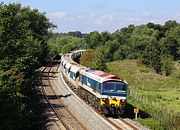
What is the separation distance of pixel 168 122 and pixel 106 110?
16.2 ft

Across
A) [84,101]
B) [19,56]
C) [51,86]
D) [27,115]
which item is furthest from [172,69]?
[27,115]

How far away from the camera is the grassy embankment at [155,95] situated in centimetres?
3382

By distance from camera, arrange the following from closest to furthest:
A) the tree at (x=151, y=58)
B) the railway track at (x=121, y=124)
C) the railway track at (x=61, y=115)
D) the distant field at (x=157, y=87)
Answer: the railway track at (x=121, y=124), the railway track at (x=61, y=115), the distant field at (x=157, y=87), the tree at (x=151, y=58)

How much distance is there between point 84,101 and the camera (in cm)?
4238

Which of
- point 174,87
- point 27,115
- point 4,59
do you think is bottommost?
point 174,87

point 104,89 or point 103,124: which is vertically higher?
point 104,89

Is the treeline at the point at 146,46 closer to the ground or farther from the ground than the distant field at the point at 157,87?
farther from the ground

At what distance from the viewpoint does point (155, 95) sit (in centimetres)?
5612

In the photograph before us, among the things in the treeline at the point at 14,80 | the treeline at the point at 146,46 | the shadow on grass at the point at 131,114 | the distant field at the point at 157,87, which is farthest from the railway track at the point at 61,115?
the treeline at the point at 146,46

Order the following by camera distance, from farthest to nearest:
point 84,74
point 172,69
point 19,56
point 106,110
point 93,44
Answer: point 93,44
point 172,69
point 84,74
point 19,56
point 106,110

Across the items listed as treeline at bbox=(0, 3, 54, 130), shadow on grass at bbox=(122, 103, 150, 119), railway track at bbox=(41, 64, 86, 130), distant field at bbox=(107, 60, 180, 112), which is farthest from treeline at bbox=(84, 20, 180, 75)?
treeline at bbox=(0, 3, 54, 130)

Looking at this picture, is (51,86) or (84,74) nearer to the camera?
(84,74)

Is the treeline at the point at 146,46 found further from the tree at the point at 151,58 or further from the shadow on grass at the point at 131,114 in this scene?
the shadow on grass at the point at 131,114

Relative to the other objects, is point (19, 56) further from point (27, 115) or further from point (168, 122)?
point (168, 122)
